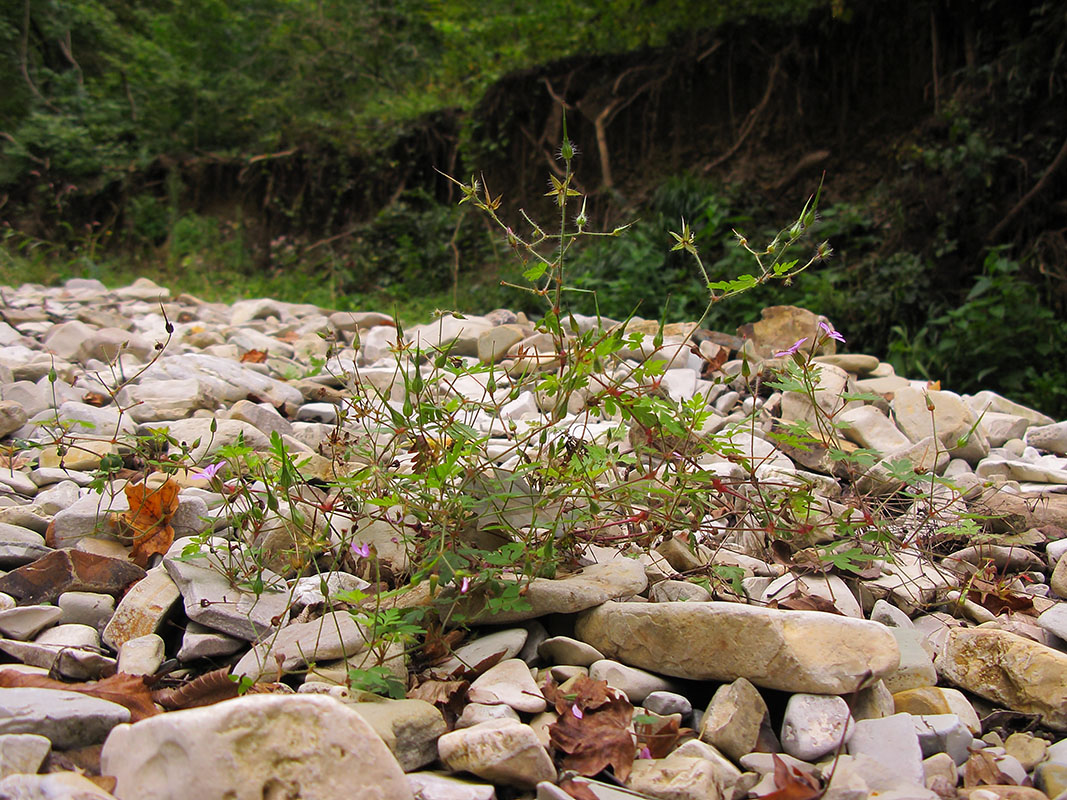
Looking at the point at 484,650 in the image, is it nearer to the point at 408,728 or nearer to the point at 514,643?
the point at 514,643

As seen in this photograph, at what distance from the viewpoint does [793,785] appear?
105cm

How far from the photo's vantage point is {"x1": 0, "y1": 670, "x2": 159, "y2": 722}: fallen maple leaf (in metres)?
1.19

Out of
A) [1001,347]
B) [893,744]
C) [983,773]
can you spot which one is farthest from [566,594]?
[1001,347]

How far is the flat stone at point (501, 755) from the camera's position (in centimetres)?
108

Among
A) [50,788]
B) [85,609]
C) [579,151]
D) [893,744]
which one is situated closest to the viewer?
[50,788]

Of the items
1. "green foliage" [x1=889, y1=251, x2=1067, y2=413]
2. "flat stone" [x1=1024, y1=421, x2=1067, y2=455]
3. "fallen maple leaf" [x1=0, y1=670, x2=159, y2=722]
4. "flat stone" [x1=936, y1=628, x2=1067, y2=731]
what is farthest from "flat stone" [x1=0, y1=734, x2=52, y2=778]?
"green foliage" [x1=889, y1=251, x2=1067, y2=413]

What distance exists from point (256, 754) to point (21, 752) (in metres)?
0.33

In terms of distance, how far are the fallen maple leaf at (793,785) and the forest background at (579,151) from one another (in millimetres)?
851

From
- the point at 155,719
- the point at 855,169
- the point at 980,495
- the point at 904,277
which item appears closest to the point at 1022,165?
the point at 904,277

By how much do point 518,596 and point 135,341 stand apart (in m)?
2.65

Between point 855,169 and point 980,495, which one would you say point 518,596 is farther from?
point 855,169

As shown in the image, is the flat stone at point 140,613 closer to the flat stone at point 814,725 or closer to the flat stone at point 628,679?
the flat stone at point 628,679

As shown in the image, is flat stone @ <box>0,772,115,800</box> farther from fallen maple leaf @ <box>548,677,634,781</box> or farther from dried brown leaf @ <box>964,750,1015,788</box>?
dried brown leaf @ <box>964,750,1015,788</box>

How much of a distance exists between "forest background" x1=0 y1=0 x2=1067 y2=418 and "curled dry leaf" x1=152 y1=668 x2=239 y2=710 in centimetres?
100
